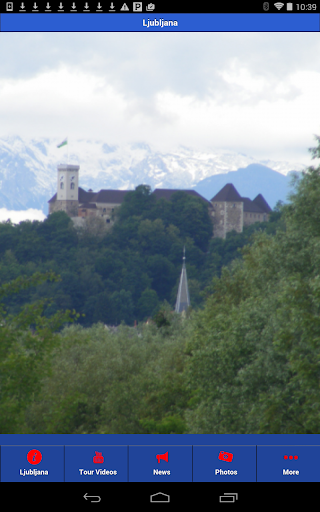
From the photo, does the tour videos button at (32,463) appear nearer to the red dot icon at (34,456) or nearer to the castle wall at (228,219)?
the red dot icon at (34,456)

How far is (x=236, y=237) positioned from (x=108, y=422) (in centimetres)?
8739

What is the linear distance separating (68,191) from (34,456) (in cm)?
11130

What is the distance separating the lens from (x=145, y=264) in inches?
4213

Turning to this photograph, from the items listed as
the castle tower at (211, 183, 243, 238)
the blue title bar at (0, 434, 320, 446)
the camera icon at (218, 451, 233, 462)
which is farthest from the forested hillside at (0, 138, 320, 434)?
the castle tower at (211, 183, 243, 238)

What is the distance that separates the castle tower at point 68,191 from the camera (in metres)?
112

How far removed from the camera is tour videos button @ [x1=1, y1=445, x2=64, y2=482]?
3600 mm

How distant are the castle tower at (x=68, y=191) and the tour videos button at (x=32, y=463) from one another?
109692 mm

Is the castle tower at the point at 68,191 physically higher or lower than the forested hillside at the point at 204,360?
higher

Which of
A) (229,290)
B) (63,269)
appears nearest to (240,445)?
(229,290)

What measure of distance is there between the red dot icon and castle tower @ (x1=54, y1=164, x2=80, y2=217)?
110 meters

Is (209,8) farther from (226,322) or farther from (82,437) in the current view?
(226,322)

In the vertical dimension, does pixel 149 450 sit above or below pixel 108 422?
above
